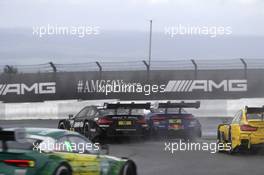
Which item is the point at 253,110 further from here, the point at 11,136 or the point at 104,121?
the point at 11,136

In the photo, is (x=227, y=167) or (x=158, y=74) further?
(x=158, y=74)

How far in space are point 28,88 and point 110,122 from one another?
9713 millimetres

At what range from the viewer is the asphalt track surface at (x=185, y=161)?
40.2 ft

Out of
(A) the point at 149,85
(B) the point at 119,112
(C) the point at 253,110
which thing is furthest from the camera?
(A) the point at 149,85

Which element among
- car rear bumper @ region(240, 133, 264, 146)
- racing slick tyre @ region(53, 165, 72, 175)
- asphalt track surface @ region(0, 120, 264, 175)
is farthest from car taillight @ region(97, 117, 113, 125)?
racing slick tyre @ region(53, 165, 72, 175)

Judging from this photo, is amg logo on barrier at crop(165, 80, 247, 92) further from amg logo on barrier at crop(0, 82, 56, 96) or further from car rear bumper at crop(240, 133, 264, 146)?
car rear bumper at crop(240, 133, 264, 146)

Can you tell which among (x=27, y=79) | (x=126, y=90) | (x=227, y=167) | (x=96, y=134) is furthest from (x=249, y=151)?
(x=27, y=79)

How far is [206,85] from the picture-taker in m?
27.5

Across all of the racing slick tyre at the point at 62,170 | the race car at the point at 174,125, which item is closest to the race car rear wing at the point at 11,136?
the racing slick tyre at the point at 62,170

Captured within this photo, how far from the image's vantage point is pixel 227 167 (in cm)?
1293

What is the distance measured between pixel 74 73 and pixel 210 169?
1550cm

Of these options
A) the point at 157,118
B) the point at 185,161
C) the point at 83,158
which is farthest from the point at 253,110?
the point at 83,158

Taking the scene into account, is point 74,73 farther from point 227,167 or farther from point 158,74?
point 227,167

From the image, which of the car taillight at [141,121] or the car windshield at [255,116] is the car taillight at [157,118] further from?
the car windshield at [255,116]
